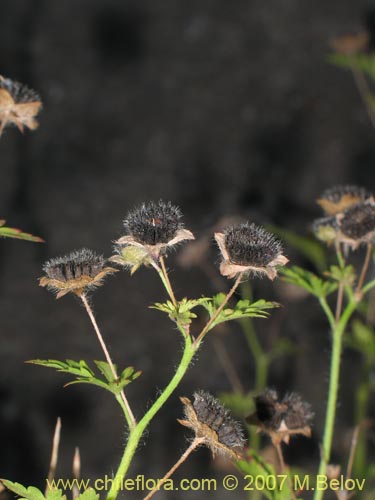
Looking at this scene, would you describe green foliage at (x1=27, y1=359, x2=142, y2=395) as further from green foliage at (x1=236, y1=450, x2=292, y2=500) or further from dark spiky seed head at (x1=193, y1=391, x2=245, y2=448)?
green foliage at (x1=236, y1=450, x2=292, y2=500)

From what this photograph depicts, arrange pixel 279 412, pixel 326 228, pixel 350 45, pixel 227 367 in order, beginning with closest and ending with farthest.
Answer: pixel 279 412 → pixel 326 228 → pixel 350 45 → pixel 227 367

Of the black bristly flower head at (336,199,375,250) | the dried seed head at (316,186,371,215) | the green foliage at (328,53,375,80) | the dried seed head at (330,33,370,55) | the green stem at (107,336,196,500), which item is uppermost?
the dried seed head at (330,33,370,55)

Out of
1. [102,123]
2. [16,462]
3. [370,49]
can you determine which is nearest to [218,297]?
[370,49]

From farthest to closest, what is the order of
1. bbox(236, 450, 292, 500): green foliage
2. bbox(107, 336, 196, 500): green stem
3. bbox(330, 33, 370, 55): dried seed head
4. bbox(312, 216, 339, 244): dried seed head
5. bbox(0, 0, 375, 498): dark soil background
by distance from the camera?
bbox(0, 0, 375, 498): dark soil background < bbox(330, 33, 370, 55): dried seed head < bbox(312, 216, 339, 244): dried seed head < bbox(236, 450, 292, 500): green foliage < bbox(107, 336, 196, 500): green stem

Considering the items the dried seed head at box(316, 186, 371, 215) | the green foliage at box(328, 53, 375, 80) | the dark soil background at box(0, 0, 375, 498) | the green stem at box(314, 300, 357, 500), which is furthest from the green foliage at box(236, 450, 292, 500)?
the dark soil background at box(0, 0, 375, 498)

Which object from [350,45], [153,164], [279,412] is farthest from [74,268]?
[153,164]

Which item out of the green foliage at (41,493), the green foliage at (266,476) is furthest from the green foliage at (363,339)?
the green foliage at (41,493)

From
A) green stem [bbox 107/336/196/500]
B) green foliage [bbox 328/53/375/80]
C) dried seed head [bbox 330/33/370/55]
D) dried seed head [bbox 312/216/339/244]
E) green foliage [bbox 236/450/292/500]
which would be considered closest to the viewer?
green stem [bbox 107/336/196/500]

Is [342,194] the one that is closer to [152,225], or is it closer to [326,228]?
[326,228]

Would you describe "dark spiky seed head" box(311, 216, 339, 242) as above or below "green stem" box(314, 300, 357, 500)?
above

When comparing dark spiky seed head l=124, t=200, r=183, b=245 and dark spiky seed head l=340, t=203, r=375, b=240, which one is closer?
dark spiky seed head l=124, t=200, r=183, b=245
